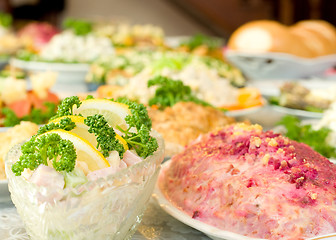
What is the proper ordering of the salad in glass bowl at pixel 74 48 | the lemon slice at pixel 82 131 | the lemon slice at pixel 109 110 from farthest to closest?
the salad in glass bowl at pixel 74 48 → the lemon slice at pixel 109 110 → the lemon slice at pixel 82 131

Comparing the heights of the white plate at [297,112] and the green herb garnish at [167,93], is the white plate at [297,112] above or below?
below

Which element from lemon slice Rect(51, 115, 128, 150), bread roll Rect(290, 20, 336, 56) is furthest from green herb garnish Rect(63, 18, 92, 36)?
lemon slice Rect(51, 115, 128, 150)

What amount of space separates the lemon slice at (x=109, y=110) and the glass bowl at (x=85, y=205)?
0.55 ft

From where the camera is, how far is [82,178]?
37.3 inches

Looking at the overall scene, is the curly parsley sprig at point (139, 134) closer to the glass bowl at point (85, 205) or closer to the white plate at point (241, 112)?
the glass bowl at point (85, 205)

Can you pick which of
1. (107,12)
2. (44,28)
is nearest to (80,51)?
(44,28)

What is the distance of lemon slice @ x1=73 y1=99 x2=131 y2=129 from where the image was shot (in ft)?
3.83

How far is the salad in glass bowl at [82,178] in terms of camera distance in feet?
3.05

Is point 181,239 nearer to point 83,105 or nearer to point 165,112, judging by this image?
point 83,105

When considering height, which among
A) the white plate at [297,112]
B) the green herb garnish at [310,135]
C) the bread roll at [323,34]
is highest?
the green herb garnish at [310,135]

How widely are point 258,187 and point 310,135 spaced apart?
812mm

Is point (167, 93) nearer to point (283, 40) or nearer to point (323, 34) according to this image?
point (283, 40)

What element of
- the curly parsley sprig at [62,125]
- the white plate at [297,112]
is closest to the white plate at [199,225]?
the curly parsley sprig at [62,125]

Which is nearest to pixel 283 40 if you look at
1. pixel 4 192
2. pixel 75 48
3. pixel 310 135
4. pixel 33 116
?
pixel 75 48
